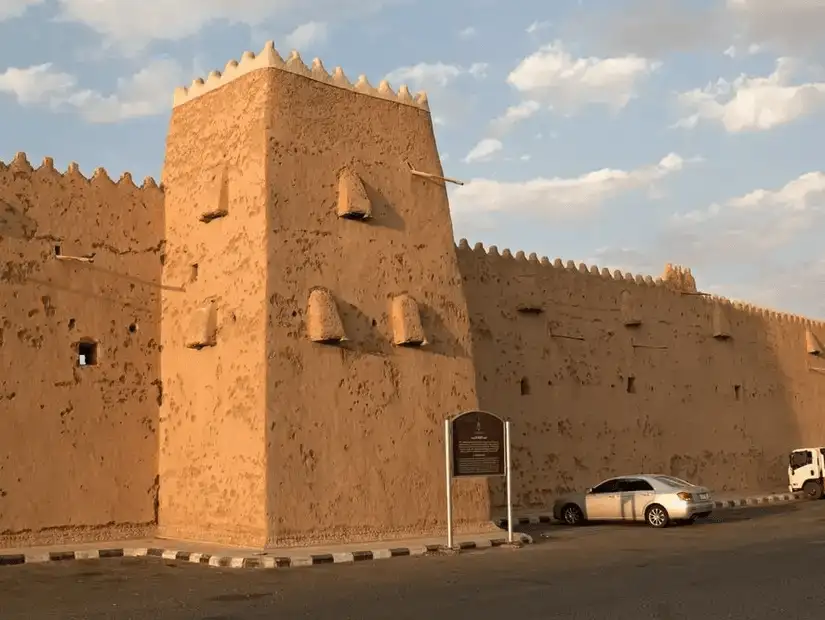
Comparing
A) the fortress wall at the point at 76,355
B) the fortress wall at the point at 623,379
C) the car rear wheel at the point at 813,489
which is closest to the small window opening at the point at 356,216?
the fortress wall at the point at 76,355

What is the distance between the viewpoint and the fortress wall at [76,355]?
15.6 m

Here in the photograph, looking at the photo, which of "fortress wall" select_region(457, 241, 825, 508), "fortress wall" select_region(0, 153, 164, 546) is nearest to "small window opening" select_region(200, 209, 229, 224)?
"fortress wall" select_region(0, 153, 164, 546)

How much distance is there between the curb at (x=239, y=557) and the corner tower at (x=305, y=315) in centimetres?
109

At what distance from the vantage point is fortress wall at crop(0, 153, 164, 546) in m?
15.6

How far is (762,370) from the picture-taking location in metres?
30.4

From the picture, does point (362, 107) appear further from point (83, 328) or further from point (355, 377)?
point (83, 328)

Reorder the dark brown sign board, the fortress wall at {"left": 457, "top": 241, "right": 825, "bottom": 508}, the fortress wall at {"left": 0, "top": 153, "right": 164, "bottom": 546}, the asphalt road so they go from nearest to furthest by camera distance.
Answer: the asphalt road < the fortress wall at {"left": 0, "top": 153, "right": 164, "bottom": 546} < the dark brown sign board < the fortress wall at {"left": 457, "top": 241, "right": 825, "bottom": 508}

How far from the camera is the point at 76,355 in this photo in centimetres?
1638

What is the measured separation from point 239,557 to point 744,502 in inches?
650

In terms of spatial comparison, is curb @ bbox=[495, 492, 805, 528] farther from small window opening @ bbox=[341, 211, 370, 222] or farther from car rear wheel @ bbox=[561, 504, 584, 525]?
small window opening @ bbox=[341, 211, 370, 222]

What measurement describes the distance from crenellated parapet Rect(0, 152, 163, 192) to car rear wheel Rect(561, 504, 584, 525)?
34.6 feet

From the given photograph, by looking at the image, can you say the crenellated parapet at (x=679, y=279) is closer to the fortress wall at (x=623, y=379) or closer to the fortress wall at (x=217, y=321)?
the fortress wall at (x=623, y=379)

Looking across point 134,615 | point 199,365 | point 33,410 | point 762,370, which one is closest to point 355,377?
point 199,365

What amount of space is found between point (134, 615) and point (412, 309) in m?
Result: 8.32
